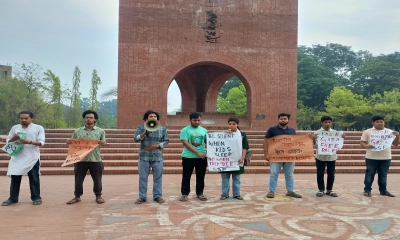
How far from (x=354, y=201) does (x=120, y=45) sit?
11444 millimetres

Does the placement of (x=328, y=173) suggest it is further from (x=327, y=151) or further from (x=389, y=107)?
(x=389, y=107)

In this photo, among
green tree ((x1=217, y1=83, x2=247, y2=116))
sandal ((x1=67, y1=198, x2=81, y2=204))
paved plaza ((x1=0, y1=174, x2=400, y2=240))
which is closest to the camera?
paved plaza ((x1=0, y1=174, x2=400, y2=240))

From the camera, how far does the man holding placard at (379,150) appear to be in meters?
6.00

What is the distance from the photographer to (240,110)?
1357 inches

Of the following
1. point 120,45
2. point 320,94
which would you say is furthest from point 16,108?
point 320,94

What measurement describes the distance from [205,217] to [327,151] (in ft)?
9.04

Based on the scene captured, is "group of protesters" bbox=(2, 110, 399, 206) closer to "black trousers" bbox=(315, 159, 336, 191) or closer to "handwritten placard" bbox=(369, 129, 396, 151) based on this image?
"black trousers" bbox=(315, 159, 336, 191)

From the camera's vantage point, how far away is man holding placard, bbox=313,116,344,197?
5848mm

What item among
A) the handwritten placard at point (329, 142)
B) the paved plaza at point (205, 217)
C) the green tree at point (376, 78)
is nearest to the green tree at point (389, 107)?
the green tree at point (376, 78)

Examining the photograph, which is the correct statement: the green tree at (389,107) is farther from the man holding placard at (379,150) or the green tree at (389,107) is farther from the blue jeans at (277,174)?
the blue jeans at (277,174)

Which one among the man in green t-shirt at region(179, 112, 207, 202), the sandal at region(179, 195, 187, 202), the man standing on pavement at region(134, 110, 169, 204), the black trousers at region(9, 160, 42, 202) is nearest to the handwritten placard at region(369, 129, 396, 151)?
the man in green t-shirt at region(179, 112, 207, 202)

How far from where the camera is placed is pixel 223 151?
5.55 meters

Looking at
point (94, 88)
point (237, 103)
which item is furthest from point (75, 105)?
point (237, 103)

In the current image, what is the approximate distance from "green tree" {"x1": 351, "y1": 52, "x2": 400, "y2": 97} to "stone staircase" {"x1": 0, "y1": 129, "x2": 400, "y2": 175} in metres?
34.7
